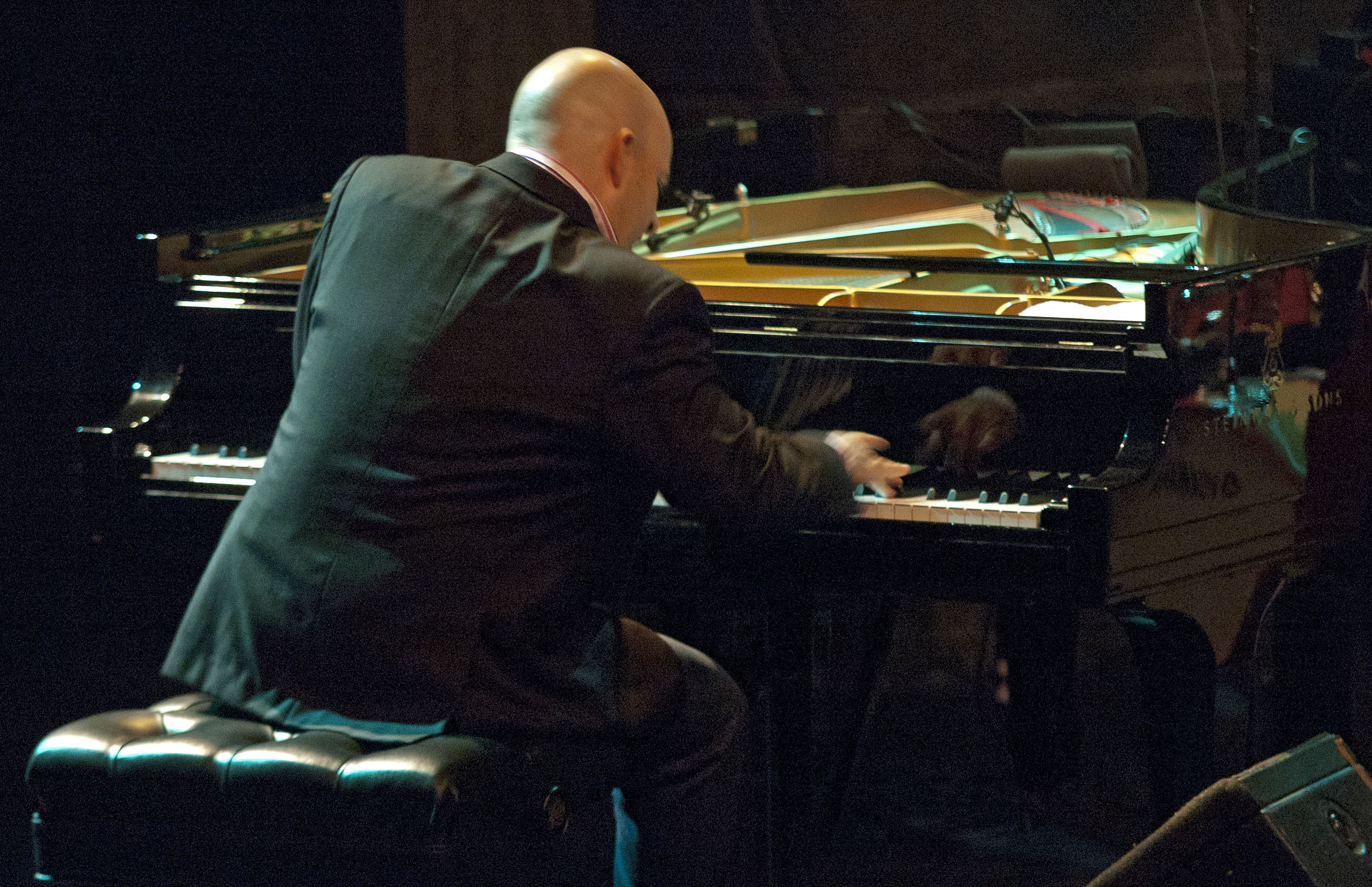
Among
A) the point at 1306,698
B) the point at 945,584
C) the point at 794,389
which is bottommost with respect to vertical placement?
the point at 1306,698

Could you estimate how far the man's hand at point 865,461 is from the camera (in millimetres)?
2160

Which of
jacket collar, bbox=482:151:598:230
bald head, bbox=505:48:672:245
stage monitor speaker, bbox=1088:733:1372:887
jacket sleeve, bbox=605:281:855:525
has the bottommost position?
stage monitor speaker, bbox=1088:733:1372:887

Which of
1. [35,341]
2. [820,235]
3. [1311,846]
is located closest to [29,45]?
[35,341]

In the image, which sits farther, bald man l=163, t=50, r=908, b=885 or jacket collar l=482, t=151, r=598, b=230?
jacket collar l=482, t=151, r=598, b=230

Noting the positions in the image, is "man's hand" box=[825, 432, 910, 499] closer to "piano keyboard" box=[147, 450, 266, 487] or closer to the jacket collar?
the jacket collar

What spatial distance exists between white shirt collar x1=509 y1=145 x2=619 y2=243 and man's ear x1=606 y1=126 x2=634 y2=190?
38mm

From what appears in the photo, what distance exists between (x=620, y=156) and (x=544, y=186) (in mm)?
117

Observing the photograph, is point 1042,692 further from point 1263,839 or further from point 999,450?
point 1263,839

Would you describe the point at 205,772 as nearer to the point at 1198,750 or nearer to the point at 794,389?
the point at 794,389

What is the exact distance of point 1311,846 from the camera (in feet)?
4.92

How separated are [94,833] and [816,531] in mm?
1035

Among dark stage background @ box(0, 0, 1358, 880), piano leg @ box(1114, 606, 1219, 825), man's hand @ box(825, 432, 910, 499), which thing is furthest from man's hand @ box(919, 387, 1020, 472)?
dark stage background @ box(0, 0, 1358, 880)

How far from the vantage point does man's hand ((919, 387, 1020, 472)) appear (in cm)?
232

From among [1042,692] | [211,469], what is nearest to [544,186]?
[211,469]
